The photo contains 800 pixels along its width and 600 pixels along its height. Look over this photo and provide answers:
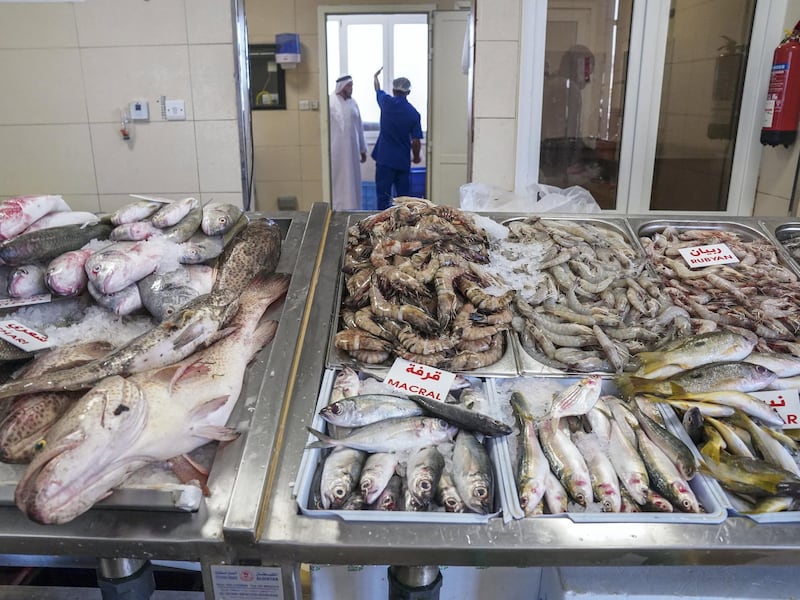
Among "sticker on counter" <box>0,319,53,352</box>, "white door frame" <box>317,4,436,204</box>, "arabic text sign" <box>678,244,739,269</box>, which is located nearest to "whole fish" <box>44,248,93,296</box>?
"sticker on counter" <box>0,319,53,352</box>

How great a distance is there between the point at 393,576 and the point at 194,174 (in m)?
3.67

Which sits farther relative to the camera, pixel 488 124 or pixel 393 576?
pixel 488 124

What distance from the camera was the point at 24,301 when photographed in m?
1.85

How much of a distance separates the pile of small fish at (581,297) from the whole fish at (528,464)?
32 cm

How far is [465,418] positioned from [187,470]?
0.67 m

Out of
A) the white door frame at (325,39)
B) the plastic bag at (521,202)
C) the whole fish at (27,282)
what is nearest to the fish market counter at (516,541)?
the whole fish at (27,282)

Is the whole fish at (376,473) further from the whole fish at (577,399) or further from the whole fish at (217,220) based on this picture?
the whole fish at (217,220)

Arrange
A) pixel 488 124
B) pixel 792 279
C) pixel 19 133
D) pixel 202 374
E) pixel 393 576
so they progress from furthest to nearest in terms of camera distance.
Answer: pixel 19 133 < pixel 488 124 < pixel 792 279 < pixel 202 374 < pixel 393 576

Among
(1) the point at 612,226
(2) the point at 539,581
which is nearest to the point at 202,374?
(2) the point at 539,581

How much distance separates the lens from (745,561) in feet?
4.04

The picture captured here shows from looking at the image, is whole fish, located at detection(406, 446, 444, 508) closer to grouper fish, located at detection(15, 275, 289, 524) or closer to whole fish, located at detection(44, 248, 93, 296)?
grouper fish, located at detection(15, 275, 289, 524)

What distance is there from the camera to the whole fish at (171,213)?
2061 millimetres

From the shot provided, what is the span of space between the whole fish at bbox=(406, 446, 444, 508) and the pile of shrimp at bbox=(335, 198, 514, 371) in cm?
36

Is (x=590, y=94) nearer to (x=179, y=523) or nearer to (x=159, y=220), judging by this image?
(x=159, y=220)
